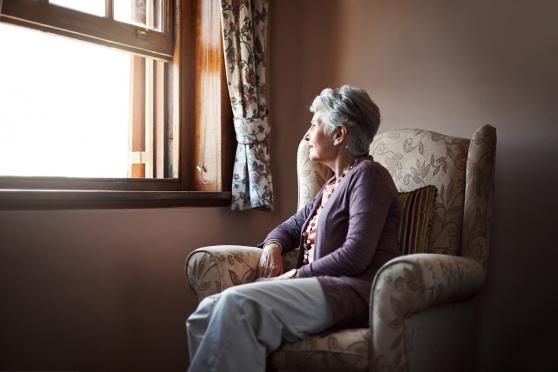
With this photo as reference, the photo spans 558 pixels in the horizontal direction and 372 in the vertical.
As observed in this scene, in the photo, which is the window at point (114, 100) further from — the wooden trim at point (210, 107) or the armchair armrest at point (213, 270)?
the armchair armrest at point (213, 270)

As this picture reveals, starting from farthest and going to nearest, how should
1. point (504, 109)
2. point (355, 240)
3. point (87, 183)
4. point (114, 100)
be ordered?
point (114, 100)
point (504, 109)
point (87, 183)
point (355, 240)

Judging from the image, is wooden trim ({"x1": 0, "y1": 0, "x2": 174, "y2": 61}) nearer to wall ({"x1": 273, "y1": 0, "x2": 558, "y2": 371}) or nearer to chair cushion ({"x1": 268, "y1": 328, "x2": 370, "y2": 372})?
wall ({"x1": 273, "y1": 0, "x2": 558, "y2": 371})

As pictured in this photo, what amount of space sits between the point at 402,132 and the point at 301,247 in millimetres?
623

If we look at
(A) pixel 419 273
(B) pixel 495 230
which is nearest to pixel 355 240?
(A) pixel 419 273

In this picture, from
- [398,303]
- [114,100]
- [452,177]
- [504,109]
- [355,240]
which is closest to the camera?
[398,303]

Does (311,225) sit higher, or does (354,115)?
(354,115)

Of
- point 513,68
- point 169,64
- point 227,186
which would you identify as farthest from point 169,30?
point 513,68

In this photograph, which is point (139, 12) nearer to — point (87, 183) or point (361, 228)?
point (87, 183)

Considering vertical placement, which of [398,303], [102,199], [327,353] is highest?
[102,199]

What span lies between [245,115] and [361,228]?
99 cm

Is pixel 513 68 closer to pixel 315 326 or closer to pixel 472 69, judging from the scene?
pixel 472 69

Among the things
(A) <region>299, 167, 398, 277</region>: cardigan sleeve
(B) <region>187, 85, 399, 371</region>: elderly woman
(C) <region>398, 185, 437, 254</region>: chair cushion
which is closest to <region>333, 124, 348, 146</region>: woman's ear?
(B) <region>187, 85, 399, 371</region>: elderly woman

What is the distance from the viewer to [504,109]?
2.14 meters

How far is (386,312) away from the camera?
1354mm
